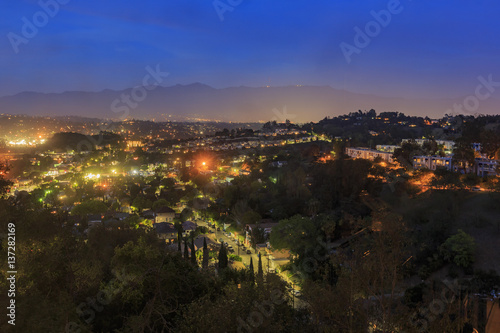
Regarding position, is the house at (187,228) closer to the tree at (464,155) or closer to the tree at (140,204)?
the tree at (140,204)

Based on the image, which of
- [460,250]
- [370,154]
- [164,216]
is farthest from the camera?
[370,154]

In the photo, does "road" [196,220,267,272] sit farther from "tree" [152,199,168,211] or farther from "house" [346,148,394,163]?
"house" [346,148,394,163]

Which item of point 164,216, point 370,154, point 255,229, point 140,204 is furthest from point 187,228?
point 370,154

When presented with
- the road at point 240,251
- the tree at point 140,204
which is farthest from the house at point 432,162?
the tree at point 140,204

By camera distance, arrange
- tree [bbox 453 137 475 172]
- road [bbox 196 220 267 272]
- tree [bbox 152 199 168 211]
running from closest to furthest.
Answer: road [bbox 196 220 267 272] < tree [bbox 453 137 475 172] < tree [bbox 152 199 168 211]

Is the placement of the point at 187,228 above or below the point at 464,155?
below

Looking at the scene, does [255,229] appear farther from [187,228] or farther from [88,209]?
[88,209]

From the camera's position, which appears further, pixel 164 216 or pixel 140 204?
pixel 140 204

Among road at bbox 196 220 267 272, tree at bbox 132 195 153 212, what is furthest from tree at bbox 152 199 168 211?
road at bbox 196 220 267 272

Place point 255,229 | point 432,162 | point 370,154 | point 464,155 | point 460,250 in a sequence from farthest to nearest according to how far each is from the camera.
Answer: point 370,154, point 432,162, point 464,155, point 255,229, point 460,250
